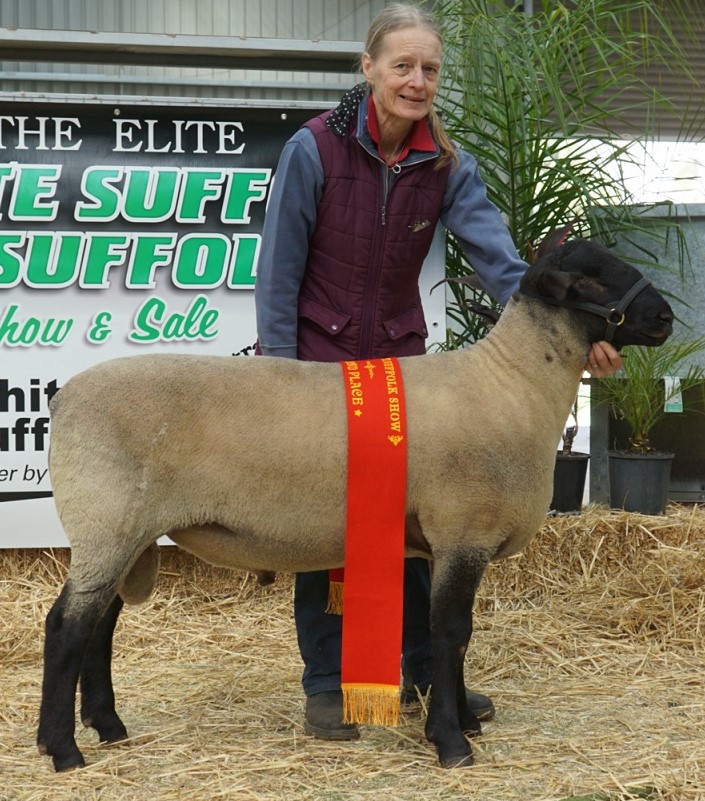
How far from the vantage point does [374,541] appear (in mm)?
3059

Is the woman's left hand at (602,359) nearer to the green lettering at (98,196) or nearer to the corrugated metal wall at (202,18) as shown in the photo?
the green lettering at (98,196)

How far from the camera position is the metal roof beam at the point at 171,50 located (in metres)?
5.08

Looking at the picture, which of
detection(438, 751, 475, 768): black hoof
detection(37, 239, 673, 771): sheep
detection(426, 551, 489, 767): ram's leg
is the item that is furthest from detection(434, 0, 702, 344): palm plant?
detection(438, 751, 475, 768): black hoof

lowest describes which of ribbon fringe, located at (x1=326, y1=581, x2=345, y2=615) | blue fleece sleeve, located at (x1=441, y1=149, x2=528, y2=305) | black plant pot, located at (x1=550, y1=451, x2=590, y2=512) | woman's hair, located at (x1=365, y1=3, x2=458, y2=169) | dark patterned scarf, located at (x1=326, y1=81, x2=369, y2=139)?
ribbon fringe, located at (x1=326, y1=581, x2=345, y2=615)

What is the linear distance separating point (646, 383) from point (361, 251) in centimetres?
207

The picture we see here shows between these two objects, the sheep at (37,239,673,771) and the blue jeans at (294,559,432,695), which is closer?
the sheep at (37,239,673,771)

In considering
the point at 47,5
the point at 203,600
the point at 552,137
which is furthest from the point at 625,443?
the point at 47,5

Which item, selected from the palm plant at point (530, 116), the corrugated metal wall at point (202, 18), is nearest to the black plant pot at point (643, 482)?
the palm plant at point (530, 116)

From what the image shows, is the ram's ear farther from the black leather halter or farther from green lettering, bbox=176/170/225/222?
green lettering, bbox=176/170/225/222

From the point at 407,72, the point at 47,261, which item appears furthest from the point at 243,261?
the point at 407,72

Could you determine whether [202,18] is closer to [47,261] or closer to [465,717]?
[47,261]

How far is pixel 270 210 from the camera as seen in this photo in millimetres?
3369

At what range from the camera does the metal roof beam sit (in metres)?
5.08

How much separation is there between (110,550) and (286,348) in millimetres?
879
